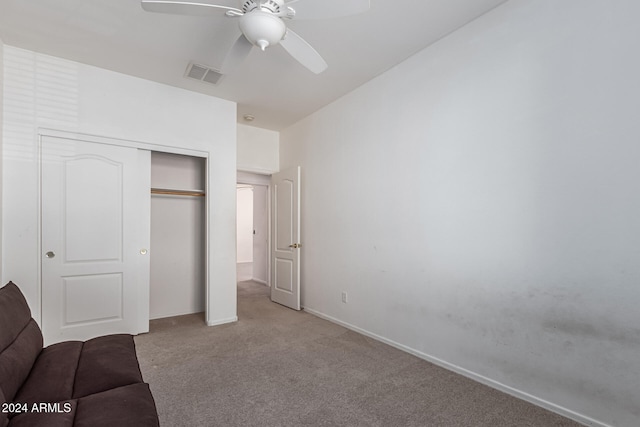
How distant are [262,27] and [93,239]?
2.79 metres

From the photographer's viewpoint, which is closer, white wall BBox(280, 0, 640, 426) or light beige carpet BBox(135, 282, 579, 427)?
white wall BBox(280, 0, 640, 426)

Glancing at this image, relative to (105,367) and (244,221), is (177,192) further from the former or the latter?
(244,221)

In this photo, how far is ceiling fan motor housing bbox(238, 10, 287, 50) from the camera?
5.96ft

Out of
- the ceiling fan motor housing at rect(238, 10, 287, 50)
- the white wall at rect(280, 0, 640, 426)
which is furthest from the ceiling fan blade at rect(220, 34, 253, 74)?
the white wall at rect(280, 0, 640, 426)

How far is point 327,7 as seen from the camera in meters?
1.79

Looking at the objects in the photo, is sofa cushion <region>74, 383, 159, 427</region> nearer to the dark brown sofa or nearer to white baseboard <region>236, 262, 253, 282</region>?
the dark brown sofa

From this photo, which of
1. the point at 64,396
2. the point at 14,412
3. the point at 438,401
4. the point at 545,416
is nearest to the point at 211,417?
the point at 64,396

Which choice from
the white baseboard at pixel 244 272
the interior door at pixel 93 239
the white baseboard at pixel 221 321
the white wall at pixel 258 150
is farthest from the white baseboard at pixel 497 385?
the white baseboard at pixel 244 272

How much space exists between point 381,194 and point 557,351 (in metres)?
1.91

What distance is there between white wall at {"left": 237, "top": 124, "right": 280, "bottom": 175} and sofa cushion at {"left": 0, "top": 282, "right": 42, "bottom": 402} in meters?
3.23

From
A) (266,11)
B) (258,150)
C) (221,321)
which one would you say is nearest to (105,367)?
(266,11)

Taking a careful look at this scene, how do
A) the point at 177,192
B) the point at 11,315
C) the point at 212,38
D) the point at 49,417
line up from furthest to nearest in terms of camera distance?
the point at 177,192
the point at 212,38
the point at 11,315
the point at 49,417

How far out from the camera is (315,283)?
170 inches

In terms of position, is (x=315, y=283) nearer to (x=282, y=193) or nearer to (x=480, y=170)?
(x=282, y=193)
